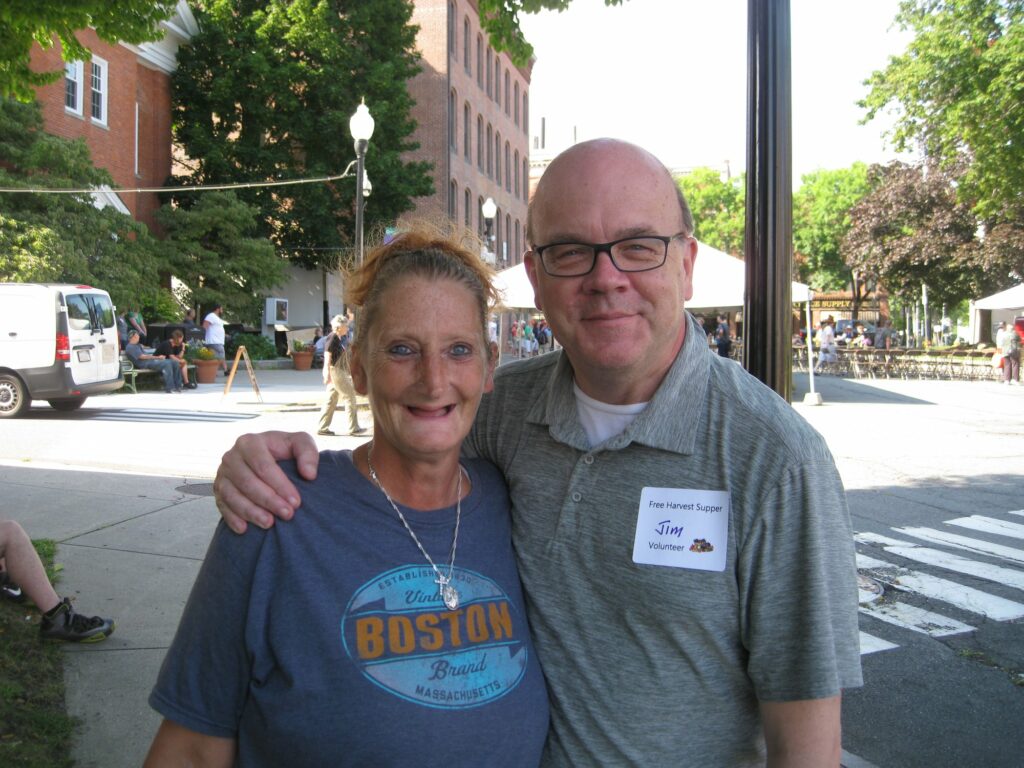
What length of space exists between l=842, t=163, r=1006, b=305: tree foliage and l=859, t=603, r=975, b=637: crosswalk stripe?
3590cm

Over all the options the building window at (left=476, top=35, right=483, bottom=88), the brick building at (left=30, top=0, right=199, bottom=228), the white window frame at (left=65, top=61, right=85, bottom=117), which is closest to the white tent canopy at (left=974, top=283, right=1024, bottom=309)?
the brick building at (left=30, top=0, right=199, bottom=228)

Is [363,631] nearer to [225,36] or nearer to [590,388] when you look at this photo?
[590,388]

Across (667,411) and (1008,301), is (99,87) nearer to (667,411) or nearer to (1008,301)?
(667,411)

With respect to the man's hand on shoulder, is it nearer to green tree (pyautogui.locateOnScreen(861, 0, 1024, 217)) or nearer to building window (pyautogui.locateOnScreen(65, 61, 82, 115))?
green tree (pyautogui.locateOnScreen(861, 0, 1024, 217))

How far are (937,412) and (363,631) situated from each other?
18.6 metres

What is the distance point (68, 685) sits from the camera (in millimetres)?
4203

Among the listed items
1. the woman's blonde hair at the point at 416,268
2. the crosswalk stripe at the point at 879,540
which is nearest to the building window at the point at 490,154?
the crosswalk stripe at the point at 879,540

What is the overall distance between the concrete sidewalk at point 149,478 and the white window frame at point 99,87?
9.44 m

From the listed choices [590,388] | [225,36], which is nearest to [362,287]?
[590,388]

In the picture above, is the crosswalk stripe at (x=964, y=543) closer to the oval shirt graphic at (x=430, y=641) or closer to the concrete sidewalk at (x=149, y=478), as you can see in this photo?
the concrete sidewalk at (x=149, y=478)

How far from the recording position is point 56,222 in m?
19.2

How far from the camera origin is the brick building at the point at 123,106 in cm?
2262

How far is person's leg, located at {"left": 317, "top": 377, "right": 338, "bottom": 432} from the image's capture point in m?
12.8

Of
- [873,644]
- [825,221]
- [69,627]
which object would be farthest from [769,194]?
[825,221]
